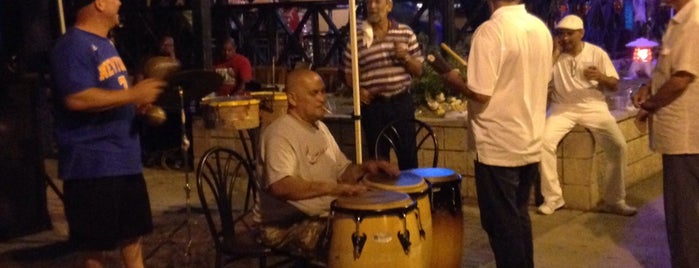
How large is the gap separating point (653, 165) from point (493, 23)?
4468 millimetres

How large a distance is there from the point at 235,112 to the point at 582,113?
107 inches

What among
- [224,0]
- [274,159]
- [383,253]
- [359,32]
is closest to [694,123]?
[383,253]

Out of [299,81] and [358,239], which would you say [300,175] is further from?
[358,239]

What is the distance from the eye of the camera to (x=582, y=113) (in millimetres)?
7008

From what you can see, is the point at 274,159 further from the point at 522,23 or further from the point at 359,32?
the point at 359,32

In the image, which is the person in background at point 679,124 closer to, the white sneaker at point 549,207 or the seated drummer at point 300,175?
the seated drummer at point 300,175

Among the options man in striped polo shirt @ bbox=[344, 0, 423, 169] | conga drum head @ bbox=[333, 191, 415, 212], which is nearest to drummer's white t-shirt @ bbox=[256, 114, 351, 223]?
conga drum head @ bbox=[333, 191, 415, 212]

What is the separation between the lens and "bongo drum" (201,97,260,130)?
20.3ft

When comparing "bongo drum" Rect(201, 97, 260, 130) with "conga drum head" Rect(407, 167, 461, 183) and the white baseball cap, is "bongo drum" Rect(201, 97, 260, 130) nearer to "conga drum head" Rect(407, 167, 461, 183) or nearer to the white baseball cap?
"conga drum head" Rect(407, 167, 461, 183)

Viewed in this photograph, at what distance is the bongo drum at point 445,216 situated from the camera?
4672 millimetres

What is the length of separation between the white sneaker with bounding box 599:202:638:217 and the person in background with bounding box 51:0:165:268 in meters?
4.14

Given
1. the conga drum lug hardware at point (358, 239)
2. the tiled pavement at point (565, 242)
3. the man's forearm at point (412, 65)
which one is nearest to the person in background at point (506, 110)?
the conga drum lug hardware at point (358, 239)

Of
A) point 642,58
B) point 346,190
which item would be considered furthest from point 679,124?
point 642,58

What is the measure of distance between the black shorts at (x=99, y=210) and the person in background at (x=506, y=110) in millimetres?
1704
